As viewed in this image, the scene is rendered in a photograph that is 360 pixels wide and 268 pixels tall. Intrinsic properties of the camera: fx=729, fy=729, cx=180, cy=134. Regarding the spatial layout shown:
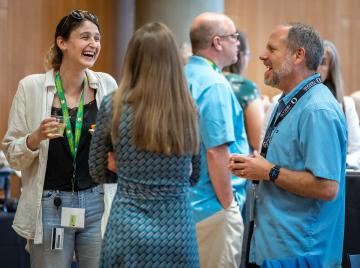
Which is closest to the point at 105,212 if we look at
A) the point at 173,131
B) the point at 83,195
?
the point at 83,195

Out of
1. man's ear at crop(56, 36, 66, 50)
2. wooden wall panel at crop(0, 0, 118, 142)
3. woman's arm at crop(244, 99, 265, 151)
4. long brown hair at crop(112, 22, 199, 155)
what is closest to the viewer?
long brown hair at crop(112, 22, 199, 155)

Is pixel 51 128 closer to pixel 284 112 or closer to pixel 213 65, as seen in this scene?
pixel 284 112

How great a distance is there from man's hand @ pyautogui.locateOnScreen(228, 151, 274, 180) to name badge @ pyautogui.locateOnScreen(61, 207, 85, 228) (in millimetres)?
647

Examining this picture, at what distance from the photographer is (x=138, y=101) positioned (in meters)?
2.34

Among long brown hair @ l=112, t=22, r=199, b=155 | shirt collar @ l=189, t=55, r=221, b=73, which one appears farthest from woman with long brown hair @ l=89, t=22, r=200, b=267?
shirt collar @ l=189, t=55, r=221, b=73

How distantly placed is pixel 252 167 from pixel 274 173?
0.28 ft

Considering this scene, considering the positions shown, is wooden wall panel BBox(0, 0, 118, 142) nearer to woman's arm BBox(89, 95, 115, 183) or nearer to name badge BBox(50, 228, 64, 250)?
name badge BBox(50, 228, 64, 250)

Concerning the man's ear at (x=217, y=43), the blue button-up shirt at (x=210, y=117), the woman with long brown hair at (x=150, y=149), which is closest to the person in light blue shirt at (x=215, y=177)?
the blue button-up shirt at (x=210, y=117)

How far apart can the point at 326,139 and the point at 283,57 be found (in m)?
0.39

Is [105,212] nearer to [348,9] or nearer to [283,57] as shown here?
[283,57]

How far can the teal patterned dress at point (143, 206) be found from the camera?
235 centimetres

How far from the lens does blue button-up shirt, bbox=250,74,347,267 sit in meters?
2.62

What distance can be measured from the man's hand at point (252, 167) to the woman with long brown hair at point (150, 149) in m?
0.36

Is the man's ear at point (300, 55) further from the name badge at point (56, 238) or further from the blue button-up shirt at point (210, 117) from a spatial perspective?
the name badge at point (56, 238)
